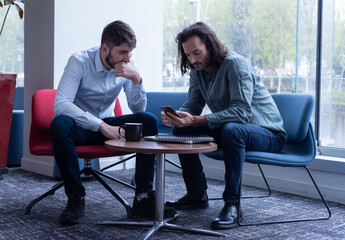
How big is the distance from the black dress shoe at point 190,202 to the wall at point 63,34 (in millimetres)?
1451

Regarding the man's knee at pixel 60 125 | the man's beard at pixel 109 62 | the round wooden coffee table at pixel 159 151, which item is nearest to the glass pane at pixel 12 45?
the man's beard at pixel 109 62

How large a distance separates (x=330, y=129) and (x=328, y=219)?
0.93 m

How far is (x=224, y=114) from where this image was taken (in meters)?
2.32

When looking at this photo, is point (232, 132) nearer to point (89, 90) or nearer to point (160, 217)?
point (160, 217)

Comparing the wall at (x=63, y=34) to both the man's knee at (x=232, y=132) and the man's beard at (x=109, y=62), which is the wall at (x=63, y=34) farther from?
the man's knee at (x=232, y=132)

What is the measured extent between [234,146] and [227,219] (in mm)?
361

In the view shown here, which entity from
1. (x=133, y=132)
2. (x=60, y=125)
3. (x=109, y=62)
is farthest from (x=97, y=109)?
(x=133, y=132)

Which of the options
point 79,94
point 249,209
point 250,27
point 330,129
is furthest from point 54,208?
point 250,27

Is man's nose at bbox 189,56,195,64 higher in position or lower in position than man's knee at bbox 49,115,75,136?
higher

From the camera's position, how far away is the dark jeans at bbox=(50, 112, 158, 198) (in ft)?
7.36

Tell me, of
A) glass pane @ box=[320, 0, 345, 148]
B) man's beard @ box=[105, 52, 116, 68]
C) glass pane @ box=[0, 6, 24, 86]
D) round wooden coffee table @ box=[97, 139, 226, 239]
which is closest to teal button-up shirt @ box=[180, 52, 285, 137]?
round wooden coffee table @ box=[97, 139, 226, 239]

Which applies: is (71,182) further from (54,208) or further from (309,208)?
(309,208)

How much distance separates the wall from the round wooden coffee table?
178cm

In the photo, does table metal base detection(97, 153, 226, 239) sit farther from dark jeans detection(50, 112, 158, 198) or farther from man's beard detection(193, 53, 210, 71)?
man's beard detection(193, 53, 210, 71)
